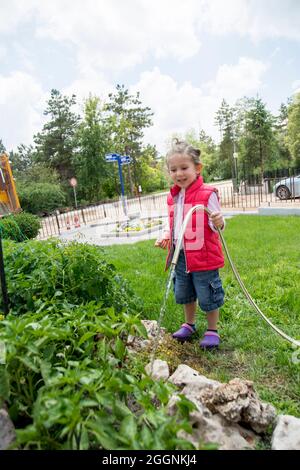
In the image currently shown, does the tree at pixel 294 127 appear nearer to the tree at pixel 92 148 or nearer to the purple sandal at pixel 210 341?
the tree at pixel 92 148

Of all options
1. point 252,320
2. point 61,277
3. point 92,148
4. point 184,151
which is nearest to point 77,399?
point 61,277

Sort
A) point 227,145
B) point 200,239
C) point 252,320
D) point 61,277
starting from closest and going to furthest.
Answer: point 61,277 → point 200,239 → point 252,320 → point 227,145

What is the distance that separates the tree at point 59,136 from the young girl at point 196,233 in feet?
101

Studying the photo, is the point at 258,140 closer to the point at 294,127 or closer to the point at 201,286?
the point at 294,127

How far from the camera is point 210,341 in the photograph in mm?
2512

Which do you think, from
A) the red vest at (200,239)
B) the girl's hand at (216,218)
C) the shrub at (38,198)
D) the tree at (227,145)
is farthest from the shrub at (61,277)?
the tree at (227,145)

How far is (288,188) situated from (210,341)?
12.1 metres

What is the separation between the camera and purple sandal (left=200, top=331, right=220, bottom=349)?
2.51m

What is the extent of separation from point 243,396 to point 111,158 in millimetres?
12641

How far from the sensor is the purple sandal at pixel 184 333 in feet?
8.66

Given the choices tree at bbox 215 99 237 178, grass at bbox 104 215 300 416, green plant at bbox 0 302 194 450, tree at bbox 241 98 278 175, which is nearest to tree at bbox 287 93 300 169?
tree at bbox 241 98 278 175

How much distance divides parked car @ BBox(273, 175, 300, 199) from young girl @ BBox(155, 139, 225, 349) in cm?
1157
